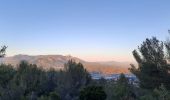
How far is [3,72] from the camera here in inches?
1667

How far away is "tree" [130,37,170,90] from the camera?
1501 inches

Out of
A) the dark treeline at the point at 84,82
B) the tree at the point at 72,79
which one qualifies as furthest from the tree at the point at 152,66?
the tree at the point at 72,79

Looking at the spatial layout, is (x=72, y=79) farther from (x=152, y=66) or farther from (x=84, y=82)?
(x=152, y=66)

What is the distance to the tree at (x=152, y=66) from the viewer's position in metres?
38.1

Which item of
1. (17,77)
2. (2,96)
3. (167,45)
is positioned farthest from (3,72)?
(167,45)

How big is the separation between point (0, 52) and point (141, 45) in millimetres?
18534

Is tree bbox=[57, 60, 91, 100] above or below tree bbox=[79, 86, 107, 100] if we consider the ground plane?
above

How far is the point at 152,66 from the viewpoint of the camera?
38875 mm

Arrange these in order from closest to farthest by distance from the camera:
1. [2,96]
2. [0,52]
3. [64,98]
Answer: [0,52] < [2,96] < [64,98]

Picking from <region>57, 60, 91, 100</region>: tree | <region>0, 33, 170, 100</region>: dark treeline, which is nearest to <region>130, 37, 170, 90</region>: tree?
<region>0, 33, 170, 100</region>: dark treeline

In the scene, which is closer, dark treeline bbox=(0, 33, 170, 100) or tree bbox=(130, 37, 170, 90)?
dark treeline bbox=(0, 33, 170, 100)

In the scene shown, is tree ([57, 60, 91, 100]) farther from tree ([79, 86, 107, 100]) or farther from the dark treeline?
tree ([79, 86, 107, 100])

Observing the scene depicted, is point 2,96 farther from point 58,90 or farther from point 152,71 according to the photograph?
point 152,71

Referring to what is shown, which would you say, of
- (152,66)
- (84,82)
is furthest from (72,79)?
(152,66)
